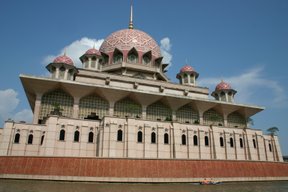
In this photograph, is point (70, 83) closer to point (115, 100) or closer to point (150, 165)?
point (115, 100)

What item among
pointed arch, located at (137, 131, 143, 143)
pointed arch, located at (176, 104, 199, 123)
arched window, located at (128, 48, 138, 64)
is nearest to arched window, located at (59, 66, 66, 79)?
arched window, located at (128, 48, 138, 64)

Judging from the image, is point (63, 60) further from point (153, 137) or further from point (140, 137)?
point (153, 137)

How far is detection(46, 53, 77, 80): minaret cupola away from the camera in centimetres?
3273

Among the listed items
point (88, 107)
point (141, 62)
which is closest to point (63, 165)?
point (88, 107)

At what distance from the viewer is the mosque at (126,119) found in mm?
26344

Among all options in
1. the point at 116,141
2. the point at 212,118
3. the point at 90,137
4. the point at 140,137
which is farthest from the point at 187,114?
the point at 90,137

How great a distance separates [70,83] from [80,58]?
13.1 metres

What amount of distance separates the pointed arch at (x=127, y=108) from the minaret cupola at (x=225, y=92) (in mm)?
16202

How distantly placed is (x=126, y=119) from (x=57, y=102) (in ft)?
31.1

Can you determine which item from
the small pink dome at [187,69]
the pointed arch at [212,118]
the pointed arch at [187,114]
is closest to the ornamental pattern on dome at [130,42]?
the small pink dome at [187,69]

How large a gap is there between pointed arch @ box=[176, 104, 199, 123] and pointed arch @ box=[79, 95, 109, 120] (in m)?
10.8

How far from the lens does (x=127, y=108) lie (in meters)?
33.3

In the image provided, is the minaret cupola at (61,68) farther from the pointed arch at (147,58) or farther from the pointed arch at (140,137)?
the pointed arch at (147,58)

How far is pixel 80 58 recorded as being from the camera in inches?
1657
